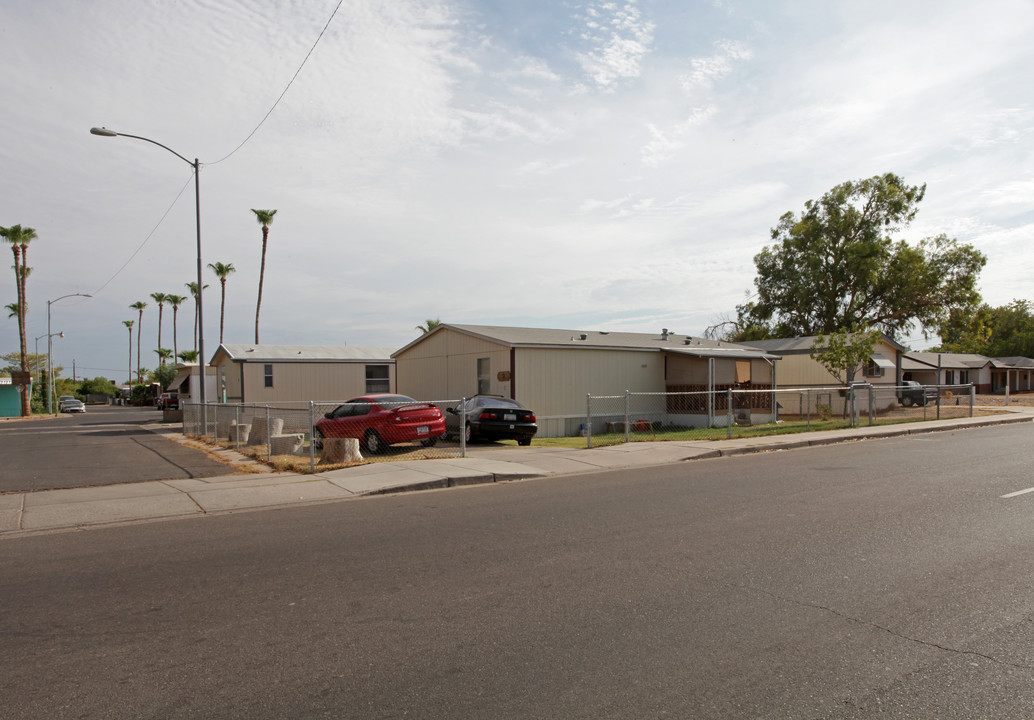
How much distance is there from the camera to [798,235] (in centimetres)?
4856

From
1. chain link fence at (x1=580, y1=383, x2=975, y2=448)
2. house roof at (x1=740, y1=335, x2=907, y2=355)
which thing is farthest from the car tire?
house roof at (x1=740, y1=335, x2=907, y2=355)

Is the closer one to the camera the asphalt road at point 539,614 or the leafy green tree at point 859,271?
the asphalt road at point 539,614

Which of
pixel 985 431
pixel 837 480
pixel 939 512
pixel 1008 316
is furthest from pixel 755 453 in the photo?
pixel 1008 316

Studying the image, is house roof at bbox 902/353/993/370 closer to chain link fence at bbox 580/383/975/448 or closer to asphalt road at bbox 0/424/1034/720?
chain link fence at bbox 580/383/975/448

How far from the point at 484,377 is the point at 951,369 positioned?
54108 mm

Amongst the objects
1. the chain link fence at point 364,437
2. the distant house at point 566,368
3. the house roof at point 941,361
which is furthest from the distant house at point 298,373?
the house roof at point 941,361

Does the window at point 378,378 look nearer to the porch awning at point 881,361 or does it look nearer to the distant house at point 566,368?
the distant house at point 566,368

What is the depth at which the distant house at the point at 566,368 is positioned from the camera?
73.0 ft

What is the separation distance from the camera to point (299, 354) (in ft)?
108

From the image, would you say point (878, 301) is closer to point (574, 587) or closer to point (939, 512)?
point (939, 512)

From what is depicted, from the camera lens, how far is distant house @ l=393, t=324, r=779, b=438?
2225cm

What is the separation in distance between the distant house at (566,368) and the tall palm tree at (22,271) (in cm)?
3311

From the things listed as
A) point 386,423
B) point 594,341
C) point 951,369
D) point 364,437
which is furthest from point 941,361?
point 364,437

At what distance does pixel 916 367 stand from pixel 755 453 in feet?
149
